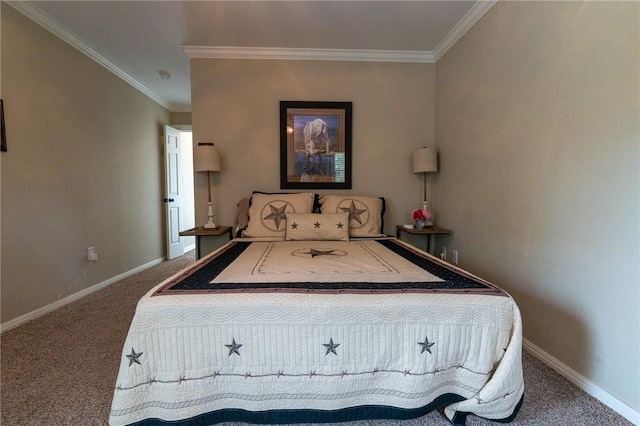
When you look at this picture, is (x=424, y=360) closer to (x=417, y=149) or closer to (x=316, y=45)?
(x=417, y=149)

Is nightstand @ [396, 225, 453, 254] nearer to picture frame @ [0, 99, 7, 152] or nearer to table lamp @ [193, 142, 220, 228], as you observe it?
table lamp @ [193, 142, 220, 228]

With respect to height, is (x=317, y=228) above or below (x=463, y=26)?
below

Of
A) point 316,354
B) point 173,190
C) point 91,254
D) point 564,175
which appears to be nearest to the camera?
point 316,354

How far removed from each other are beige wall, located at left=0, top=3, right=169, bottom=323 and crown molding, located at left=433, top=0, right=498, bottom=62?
3472mm

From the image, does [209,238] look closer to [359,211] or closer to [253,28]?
[359,211]

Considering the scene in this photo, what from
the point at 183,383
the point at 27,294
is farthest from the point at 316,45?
the point at 27,294

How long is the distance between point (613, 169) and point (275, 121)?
258 centimetres

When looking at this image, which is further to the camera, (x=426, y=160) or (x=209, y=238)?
(x=209, y=238)

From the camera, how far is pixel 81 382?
156cm

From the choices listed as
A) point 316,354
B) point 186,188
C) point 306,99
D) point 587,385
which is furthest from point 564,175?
point 186,188

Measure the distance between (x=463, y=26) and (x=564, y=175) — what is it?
5.36ft

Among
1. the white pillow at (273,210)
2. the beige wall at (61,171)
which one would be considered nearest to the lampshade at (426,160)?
the white pillow at (273,210)

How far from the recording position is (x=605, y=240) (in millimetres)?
1386

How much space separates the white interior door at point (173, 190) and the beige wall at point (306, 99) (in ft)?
5.82
